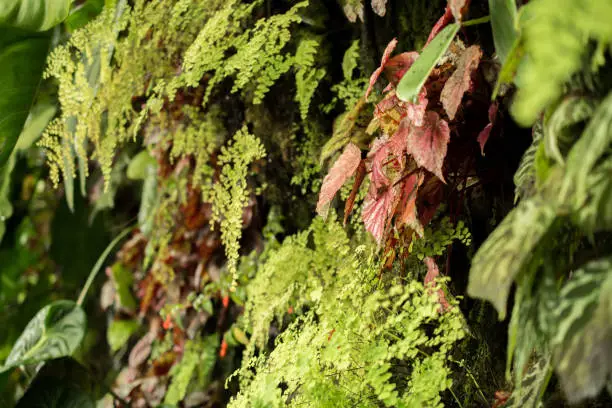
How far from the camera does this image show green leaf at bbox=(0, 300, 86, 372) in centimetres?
156

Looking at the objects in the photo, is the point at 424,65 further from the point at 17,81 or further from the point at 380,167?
the point at 17,81

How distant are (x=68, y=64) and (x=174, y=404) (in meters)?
0.86

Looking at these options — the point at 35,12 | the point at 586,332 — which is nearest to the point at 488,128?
the point at 586,332

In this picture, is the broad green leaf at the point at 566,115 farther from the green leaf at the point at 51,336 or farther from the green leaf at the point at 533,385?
the green leaf at the point at 51,336

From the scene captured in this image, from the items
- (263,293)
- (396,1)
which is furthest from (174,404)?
(396,1)

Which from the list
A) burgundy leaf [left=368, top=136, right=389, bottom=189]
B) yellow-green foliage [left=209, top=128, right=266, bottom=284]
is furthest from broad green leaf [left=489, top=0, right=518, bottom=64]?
yellow-green foliage [left=209, top=128, right=266, bottom=284]

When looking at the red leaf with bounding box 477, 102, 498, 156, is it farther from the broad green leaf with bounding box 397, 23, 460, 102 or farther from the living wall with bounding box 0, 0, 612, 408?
the broad green leaf with bounding box 397, 23, 460, 102

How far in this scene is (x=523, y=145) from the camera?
997mm

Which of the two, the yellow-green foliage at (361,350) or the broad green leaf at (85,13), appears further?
the broad green leaf at (85,13)

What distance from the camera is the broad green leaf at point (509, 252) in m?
0.58

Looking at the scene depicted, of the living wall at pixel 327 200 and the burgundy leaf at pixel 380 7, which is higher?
the burgundy leaf at pixel 380 7

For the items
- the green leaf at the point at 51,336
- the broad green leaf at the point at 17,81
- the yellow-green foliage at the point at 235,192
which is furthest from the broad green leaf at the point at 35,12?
the green leaf at the point at 51,336

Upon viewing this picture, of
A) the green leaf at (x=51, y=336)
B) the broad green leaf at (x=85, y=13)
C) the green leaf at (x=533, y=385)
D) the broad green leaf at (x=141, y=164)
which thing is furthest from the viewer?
the broad green leaf at (x=141, y=164)

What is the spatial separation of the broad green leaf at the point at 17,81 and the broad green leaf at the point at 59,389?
1.70ft
